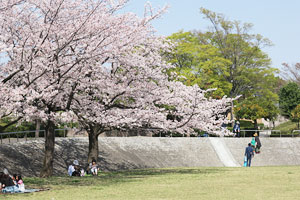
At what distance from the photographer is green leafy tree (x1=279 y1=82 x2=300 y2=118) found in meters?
79.8

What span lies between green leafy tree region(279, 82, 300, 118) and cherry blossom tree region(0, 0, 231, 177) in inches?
2112

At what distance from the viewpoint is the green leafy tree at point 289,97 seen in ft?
262

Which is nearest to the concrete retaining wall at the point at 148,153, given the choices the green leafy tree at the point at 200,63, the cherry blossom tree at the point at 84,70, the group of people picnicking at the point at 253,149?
the group of people picnicking at the point at 253,149

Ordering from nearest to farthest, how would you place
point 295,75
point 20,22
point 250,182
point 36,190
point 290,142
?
point 36,190 < point 250,182 < point 20,22 < point 290,142 < point 295,75

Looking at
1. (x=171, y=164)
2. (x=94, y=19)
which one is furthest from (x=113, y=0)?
(x=171, y=164)

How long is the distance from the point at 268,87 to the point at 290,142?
16.5m

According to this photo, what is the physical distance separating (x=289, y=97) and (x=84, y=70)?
205 feet

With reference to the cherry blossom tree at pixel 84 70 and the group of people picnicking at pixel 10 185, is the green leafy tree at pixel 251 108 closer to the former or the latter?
the cherry blossom tree at pixel 84 70

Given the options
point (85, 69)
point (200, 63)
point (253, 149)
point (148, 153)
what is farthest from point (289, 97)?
point (85, 69)

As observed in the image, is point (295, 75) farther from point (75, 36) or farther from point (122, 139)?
point (75, 36)

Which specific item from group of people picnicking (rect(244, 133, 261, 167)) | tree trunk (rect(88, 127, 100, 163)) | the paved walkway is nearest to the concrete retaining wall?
the paved walkway

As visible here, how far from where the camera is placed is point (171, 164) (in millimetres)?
39156

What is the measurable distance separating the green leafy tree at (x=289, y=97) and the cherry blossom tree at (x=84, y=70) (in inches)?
2112

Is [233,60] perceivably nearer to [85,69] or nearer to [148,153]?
[148,153]
